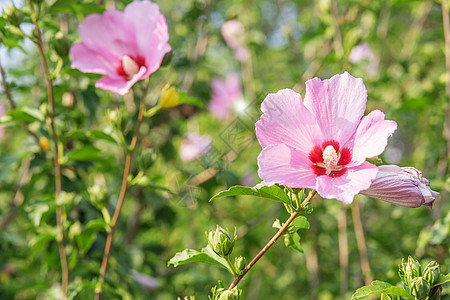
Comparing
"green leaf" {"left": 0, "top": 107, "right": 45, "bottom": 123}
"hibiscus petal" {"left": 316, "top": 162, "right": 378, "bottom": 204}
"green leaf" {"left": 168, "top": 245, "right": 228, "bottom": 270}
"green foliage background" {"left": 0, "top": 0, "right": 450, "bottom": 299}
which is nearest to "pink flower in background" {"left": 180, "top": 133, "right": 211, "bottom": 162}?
"green foliage background" {"left": 0, "top": 0, "right": 450, "bottom": 299}

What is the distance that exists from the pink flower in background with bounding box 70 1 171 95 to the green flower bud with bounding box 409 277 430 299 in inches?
30.5

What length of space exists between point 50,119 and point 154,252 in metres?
0.96

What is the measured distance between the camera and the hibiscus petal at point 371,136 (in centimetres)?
81

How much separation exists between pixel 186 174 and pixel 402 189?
1583 mm

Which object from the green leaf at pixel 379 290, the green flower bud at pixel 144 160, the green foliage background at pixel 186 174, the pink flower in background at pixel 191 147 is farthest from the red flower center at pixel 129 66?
the pink flower in background at pixel 191 147

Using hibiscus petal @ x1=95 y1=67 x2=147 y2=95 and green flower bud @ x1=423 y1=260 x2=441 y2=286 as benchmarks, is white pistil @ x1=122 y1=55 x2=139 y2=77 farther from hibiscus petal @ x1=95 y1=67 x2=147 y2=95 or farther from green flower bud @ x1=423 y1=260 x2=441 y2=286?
green flower bud @ x1=423 y1=260 x2=441 y2=286

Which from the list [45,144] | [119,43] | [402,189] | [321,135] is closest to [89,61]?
[119,43]

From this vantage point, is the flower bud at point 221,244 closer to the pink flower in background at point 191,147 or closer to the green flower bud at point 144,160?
the green flower bud at point 144,160

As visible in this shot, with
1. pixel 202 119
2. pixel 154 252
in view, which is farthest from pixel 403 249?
pixel 202 119

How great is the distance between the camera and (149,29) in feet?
4.04

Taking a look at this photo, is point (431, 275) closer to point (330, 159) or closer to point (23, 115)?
point (330, 159)

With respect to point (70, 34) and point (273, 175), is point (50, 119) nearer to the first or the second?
point (70, 34)

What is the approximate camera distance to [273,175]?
80cm

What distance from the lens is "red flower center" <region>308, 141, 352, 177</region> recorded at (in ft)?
2.84
